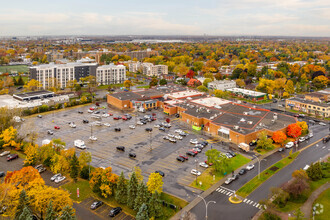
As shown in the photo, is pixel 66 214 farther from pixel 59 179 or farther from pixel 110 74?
pixel 110 74

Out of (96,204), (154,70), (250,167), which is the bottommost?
(96,204)

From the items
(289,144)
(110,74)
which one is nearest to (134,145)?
(289,144)

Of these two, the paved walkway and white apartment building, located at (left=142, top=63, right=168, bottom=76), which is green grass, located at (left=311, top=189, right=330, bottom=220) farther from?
white apartment building, located at (left=142, top=63, right=168, bottom=76)

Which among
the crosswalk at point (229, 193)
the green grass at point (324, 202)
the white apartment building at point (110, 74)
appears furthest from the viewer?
the white apartment building at point (110, 74)

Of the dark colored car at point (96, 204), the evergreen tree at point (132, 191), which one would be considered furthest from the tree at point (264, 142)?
the dark colored car at point (96, 204)

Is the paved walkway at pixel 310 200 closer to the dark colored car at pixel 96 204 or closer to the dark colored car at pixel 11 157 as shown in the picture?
the dark colored car at pixel 96 204
